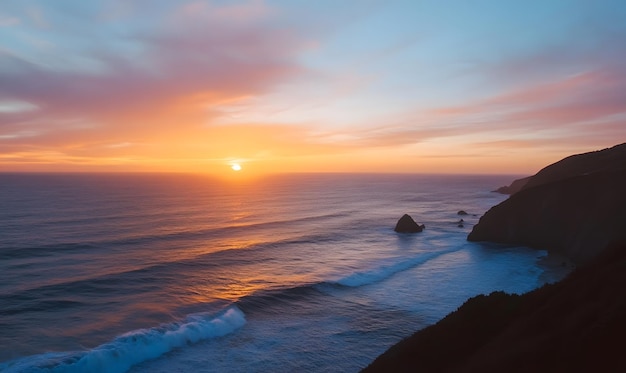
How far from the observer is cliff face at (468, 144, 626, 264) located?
3956cm

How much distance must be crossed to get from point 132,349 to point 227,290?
12.1m

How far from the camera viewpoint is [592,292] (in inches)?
457

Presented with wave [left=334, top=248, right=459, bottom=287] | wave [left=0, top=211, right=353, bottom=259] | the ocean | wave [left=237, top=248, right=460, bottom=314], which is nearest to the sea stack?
the ocean

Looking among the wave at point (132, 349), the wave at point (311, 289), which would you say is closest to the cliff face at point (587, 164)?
the wave at point (311, 289)

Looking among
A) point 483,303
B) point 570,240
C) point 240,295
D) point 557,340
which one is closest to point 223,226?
point 240,295

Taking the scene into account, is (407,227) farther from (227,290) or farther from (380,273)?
(227,290)

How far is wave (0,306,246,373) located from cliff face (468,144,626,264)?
114 ft

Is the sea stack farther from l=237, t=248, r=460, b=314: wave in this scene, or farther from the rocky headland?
the rocky headland

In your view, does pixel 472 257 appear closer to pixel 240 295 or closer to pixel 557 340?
pixel 240 295

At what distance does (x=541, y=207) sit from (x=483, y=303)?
40225 millimetres

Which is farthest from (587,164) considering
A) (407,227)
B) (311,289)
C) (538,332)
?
(538,332)

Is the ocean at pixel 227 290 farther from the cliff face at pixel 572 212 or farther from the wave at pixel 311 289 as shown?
the cliff face at pixel 572 212

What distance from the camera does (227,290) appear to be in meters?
32.8

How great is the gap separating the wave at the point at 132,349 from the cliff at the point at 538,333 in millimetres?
13071
